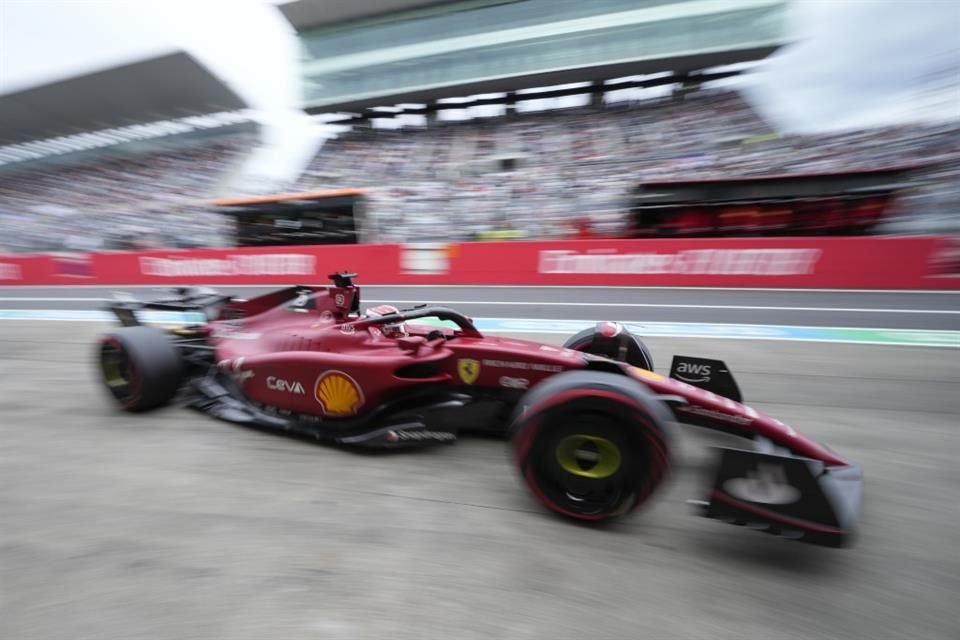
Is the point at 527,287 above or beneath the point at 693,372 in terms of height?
above

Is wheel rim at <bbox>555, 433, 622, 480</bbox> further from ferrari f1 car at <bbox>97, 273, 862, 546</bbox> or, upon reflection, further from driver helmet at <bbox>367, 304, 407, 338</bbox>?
driver helmet at <bbox>367, 304, 407, 338</bbox>

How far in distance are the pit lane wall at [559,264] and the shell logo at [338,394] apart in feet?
27.0

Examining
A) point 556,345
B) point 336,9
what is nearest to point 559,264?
point 556,345

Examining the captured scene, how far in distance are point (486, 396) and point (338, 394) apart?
0.92 metres

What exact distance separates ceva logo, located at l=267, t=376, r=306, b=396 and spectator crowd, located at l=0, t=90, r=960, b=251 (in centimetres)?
1200

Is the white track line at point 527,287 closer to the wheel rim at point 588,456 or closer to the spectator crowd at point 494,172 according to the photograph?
the spectator crowd at point 494,172

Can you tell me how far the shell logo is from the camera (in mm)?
3076

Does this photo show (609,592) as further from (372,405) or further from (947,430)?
(947,430)

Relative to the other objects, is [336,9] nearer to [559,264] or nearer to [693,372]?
[559,264]

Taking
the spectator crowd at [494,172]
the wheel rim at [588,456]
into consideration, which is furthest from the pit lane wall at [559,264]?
the wheel rim at [588,456]

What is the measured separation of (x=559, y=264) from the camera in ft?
35.5

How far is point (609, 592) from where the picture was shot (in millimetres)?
1970

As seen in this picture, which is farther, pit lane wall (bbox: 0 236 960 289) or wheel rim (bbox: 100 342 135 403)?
pit lane wall (bbox: 0 236 960 289)

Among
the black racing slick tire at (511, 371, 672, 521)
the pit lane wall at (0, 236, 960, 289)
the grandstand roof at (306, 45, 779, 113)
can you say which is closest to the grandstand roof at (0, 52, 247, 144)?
the grandstand roof at (306, 45, 779, 113)
